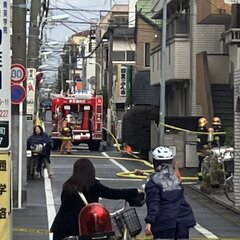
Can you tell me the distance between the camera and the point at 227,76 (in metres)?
35.2

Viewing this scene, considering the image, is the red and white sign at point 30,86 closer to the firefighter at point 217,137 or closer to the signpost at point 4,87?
the firefighter at point 217,137

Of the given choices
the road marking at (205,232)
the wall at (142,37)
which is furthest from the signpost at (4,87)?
the wall at (142,37)

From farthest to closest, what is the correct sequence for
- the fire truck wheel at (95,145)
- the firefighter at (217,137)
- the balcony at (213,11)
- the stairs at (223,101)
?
the fire truck wheel at (95,145)
the stairs at (223,101)
the balcony at (213,11)
the firefighter at (217,137)

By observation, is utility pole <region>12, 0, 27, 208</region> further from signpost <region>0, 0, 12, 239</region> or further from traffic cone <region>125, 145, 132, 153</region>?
traffic cone <region>125, 145, 132, 153</region>

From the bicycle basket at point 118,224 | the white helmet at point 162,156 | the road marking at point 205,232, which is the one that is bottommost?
the road marking at point 205,232

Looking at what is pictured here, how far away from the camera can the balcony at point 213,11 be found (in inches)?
1202

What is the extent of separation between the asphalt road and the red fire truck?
8440 millimetres

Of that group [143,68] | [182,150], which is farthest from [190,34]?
[143,68]

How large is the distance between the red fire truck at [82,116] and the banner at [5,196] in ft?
111

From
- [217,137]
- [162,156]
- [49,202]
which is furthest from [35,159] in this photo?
[162,156]

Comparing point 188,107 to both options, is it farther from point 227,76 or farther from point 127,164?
point 127,164

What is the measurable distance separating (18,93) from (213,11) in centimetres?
1504

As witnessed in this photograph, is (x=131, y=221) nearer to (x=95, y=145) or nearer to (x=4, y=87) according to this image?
(x=4, y=87)

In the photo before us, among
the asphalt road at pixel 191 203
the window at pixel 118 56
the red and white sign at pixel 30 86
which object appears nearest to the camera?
the asphalt road at pixel 191 203
